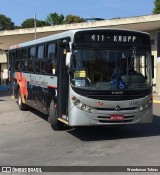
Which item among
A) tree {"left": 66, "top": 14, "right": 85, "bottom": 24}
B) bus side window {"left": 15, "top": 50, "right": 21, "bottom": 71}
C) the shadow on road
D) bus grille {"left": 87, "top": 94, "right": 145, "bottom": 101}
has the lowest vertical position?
the shadow on road

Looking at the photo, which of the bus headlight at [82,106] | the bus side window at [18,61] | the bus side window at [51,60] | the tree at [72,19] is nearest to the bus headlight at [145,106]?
the bus headlight at [82,106]

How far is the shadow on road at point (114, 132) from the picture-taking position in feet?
35.5

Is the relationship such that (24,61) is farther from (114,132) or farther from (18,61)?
(114,132)

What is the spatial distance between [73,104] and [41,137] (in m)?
1.66

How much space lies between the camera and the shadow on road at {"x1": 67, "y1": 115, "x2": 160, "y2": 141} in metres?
10.8

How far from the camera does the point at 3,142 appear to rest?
10.5 metres

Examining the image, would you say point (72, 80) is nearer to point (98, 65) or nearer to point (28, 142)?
point (98, 65)

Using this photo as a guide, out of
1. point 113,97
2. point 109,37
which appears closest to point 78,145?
point 113,97

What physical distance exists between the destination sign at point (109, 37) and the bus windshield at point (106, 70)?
239mm

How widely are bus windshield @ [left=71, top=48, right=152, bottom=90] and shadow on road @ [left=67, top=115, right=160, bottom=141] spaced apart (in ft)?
4.72

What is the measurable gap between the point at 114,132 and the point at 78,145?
7.04ft

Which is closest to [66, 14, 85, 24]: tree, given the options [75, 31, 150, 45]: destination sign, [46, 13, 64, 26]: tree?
[46, 13, 64, 26]: tree

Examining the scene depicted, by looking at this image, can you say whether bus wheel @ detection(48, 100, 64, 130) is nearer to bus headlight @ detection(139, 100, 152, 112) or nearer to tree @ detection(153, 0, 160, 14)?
bus headlight @ detection(139, 100, 152, 112)

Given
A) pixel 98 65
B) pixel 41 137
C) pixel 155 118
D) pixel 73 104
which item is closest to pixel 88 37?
pixel 98 65
